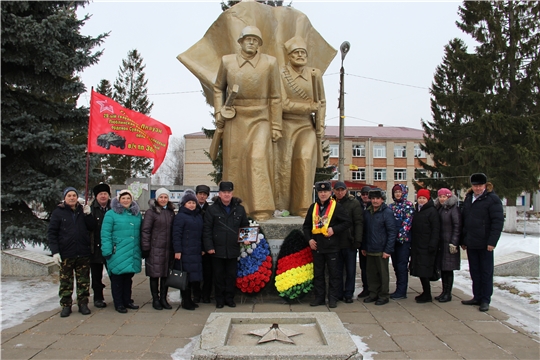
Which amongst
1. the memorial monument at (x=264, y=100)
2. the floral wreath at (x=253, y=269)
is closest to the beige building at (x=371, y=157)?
the memorial monument at (x=264, y=100)

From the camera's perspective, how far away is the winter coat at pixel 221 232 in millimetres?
4938

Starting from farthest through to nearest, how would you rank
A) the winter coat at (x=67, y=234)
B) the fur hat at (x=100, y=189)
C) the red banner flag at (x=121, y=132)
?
1. the red banner flag at (x=121, y=132)
2. the fur hat at (x=100, y=189)
3. the winter coat at (x=67, y=234)

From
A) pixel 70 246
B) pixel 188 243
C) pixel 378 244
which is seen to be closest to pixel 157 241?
pixel 188 243

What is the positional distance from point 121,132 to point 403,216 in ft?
16.2

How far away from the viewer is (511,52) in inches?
720

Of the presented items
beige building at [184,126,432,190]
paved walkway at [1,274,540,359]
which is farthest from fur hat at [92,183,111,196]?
beige building at [184,126,432,190]

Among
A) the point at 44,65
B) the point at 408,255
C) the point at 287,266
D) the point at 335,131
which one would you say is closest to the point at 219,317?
the point at 287,266

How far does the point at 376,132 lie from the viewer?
38156 millimetres

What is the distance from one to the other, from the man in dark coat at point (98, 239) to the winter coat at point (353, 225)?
110 inches

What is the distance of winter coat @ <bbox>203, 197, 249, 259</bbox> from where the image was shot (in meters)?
4.94

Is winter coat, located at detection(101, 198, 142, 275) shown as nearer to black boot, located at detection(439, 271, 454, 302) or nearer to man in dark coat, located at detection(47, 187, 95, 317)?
man in dark coat, located at detection(47, 187, 95, 317)

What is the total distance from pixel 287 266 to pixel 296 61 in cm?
287

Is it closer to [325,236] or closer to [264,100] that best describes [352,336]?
[325,236]

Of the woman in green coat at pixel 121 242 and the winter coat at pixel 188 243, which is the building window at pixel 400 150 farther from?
the woman in green coat at pixel 121 242
